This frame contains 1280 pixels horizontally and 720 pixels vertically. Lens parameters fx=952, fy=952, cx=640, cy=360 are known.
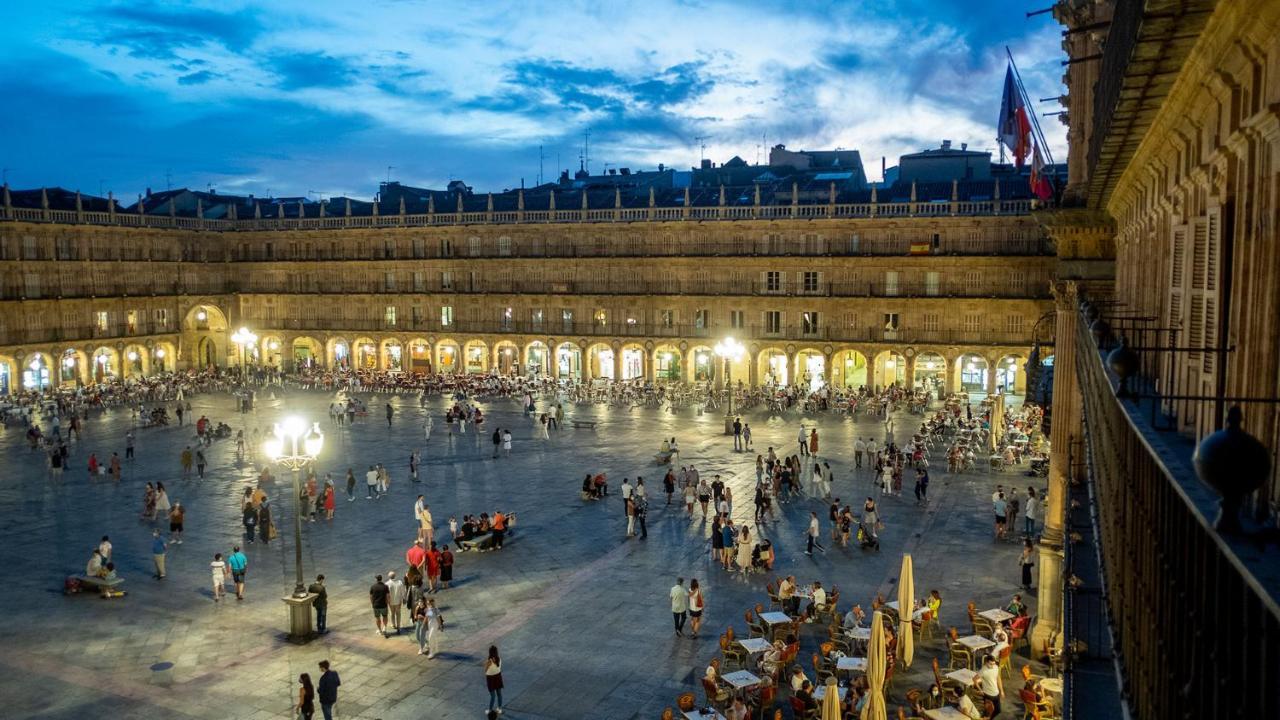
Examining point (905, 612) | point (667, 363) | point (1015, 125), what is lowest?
point (905, 612)

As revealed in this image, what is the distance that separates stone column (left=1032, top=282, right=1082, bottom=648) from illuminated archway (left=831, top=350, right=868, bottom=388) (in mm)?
35079

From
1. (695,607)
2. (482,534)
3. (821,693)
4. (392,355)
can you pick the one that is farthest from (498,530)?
(392,355)

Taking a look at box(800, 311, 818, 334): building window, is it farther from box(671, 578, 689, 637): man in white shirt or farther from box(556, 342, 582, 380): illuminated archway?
box(671, 578, 689, 637): man in white shirt

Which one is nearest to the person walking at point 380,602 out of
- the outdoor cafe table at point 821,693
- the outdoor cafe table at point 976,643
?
the outdoor cafe table at point 821,693

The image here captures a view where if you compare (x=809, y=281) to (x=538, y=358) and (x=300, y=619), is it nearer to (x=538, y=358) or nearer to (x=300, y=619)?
(x=538, y=358)

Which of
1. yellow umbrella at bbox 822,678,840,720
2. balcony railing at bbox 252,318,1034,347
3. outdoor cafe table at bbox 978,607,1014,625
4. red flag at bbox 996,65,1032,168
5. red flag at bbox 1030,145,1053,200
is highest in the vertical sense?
red flag at bbox 996,65,1032,168

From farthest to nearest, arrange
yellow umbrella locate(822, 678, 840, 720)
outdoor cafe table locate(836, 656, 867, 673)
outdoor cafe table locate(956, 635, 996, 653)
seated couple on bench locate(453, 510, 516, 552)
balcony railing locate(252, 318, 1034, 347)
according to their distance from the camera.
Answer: balcony railing locate(252, 318, 1034, 347) → seated couple on bench locate(453, 510, 516, 552) → outdoor cafe table locate(956, 635, 996, 653) → outdoor cafe table locate(836, 656, 867, 673) → yellow umbrella locate(822, 678, 840, 720)

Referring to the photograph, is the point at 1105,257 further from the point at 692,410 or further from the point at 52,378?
the point at 52,378

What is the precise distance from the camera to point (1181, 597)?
10.5 feet

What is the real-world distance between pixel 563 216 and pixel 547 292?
186 inches

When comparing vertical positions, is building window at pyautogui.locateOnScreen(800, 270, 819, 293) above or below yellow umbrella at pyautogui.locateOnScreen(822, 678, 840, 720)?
above

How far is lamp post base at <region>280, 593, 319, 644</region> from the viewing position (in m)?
16.7

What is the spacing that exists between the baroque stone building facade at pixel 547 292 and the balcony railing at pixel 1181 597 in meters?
43.2

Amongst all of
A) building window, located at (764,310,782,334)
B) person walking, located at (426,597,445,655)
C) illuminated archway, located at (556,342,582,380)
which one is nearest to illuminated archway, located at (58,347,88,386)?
illuminated archway, located at (556,342,582,380)
